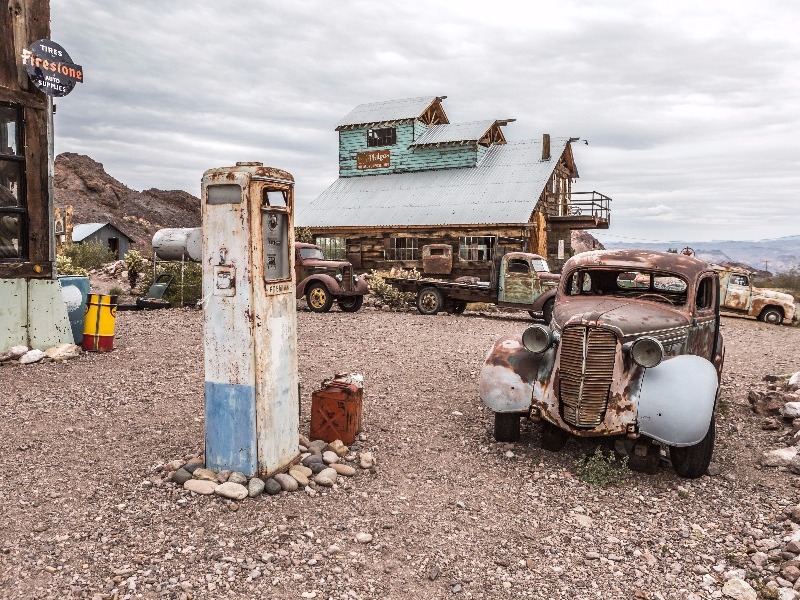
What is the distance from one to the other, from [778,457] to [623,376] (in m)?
1.78

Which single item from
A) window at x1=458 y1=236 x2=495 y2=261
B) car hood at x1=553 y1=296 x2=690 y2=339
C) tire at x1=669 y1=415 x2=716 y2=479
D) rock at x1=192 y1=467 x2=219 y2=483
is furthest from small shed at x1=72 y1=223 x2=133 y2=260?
tire at x1=669 y1=415 x2=716 y2=479

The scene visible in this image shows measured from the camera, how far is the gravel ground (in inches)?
135

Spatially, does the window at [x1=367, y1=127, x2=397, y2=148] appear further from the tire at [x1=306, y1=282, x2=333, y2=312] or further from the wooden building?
the tire at [x1=306, y1=282, x2=333, y2=312]

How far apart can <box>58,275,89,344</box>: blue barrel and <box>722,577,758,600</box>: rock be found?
367 inches

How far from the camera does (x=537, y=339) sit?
546cm

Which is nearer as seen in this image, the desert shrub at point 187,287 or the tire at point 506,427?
the tire at point 506,427

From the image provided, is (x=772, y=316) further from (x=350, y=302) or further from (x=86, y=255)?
(x=86, y=255)

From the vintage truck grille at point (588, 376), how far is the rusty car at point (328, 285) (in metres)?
10.5

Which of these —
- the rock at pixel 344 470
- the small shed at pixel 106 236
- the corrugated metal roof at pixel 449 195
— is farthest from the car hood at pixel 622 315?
the small shed at pixel 106 236

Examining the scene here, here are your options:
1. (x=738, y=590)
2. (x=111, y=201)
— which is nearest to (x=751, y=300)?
(x=738, y=590)

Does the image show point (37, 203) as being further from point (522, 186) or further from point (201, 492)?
point (522, 186)

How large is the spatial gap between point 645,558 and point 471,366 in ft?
17.4

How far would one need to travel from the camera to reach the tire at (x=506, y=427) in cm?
566

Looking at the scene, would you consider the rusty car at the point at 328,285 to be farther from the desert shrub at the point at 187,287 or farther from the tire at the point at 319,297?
the desert shrub at the point at 187,287
